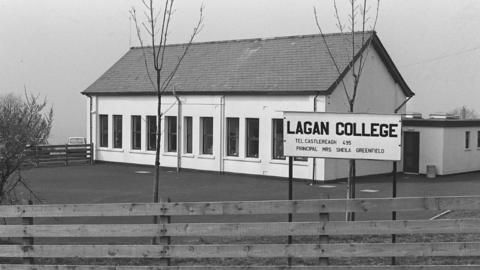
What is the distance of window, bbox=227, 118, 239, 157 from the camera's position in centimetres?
3181

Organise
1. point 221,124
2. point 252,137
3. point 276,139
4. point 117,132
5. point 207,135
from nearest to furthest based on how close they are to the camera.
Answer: point 276,139 < point 252,137 < point 221,124 < point 207,135 < point 117,132

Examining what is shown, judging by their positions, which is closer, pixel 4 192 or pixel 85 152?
pixel 4 192

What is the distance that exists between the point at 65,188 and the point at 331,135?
17.1 meters

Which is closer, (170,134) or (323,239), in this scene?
(323,239)

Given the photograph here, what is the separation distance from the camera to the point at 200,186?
26266 mm

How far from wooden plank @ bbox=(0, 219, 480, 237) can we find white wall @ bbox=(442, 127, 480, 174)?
25.7m

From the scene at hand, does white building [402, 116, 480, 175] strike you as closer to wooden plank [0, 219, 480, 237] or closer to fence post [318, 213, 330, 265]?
wooden plank [0, 219, 480, 237]

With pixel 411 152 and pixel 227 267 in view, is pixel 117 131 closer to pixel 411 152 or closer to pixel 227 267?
pixel 411 152

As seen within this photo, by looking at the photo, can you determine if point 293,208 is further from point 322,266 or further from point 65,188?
point 65,188

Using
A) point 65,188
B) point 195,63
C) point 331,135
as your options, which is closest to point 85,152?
point 195,63

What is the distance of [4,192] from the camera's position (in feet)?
39.7

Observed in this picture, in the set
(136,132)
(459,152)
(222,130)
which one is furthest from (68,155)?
(459,152)

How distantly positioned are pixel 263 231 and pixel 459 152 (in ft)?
92.2

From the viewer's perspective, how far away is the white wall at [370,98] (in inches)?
1128
